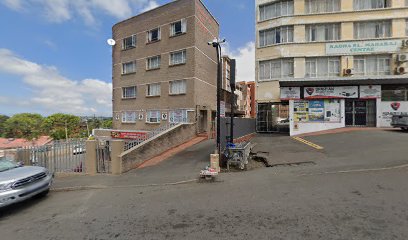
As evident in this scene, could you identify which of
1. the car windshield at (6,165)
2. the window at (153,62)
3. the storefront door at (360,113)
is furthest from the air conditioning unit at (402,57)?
the car windshield at (6,165)

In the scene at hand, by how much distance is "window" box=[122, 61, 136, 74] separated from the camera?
83.6 ft

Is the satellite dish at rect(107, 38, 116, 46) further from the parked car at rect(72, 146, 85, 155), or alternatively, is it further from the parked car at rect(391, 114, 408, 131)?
the parked car at rect(391, 114, 408, 131)

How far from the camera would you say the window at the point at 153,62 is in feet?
77.3

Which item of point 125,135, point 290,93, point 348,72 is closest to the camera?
point 290,93

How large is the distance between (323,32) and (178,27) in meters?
15.2

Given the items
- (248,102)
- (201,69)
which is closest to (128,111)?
(201,69)

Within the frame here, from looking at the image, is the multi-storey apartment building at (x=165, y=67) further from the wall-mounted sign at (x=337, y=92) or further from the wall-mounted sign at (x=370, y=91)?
the wall-mounted sign at (x=370, y=91)

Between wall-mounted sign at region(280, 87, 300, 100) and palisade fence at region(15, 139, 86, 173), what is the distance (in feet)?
51.9

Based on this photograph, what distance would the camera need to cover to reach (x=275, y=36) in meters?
25.3

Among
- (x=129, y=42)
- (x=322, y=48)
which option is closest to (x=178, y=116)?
(x=129, y=42)

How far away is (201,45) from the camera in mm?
22312

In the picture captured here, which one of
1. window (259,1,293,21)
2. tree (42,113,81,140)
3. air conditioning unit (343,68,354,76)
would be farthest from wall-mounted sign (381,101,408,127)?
tree (42,113,81,140)

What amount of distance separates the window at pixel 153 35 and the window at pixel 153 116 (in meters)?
7.39

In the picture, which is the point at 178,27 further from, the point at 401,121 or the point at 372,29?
the point at 372,29
